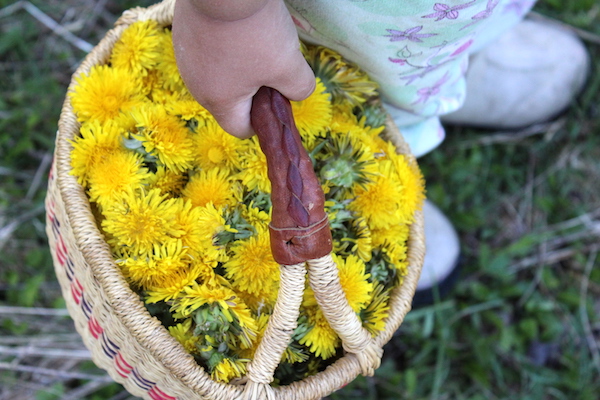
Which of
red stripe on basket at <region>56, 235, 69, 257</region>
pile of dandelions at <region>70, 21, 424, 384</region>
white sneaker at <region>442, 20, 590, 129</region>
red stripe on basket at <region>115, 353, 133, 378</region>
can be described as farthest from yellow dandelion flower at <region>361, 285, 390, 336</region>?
white sneaker at <region>442, 20, 590, 129</region>

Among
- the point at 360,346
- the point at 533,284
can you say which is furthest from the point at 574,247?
the point at 360,346

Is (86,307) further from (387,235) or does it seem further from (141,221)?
(387,235)

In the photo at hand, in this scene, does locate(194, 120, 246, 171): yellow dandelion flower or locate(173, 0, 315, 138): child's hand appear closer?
locate(173, 0, 315, 138): child's hand

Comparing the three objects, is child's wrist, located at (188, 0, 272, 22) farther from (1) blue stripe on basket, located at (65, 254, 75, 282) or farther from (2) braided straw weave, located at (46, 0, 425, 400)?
(1) blue stripe on basket, located at (65, 254, 75, 282)

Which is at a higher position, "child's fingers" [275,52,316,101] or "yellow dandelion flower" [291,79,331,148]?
"child's fingers" [275,52,316,101]

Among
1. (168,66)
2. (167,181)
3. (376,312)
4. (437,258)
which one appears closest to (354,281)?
(376,312)

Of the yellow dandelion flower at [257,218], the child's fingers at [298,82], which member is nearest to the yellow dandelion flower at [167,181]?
the yellow dandelion flower at [257,218]

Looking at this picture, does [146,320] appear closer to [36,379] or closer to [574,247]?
[36,379]
